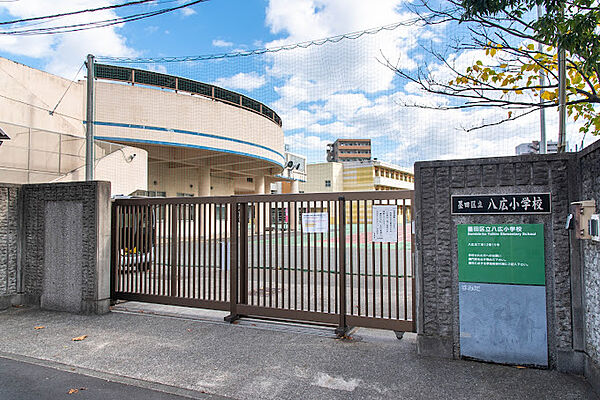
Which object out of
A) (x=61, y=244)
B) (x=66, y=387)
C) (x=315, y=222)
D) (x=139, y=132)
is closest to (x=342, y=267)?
(x=315, y=222)

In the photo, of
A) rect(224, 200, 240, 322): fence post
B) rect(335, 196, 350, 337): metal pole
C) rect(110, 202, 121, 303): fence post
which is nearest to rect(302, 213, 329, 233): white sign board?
rect(335, 196, 350, 337): metal pole

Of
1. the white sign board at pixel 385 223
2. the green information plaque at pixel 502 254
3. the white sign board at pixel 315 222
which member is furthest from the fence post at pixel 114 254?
the green information plaque at pixel 502 254

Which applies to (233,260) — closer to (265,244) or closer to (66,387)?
(265,244)

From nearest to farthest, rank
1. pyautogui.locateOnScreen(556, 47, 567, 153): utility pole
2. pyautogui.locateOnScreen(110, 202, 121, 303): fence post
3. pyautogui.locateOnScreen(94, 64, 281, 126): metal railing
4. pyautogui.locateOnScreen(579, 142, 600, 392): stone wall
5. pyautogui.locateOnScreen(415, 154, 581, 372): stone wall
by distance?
pyautogui.locateOnScreen(579, 142, 600, 392): stone wall
pyautogui.locateOnScreen(415, 154, 581, 372): stone wall
pyautogui.locateOnScreen(556, 47, 567, 153): utility pole
pyautogui.locateOnScreen(110, 202, 121, 303): fence post
pyautogui.locateOnScreen(94, 64, 281, 126): metal railing

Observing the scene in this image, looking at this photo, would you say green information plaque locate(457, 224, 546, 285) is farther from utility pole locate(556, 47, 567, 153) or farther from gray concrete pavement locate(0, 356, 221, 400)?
gray concrete pavement locate(0, 356, 221, 400)

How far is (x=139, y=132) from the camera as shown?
19.0 metres

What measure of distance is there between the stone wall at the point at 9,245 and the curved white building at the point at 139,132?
4244mm

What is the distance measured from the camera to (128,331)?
5.73m

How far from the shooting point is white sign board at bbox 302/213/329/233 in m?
5.69

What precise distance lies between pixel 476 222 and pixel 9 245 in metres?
7.93

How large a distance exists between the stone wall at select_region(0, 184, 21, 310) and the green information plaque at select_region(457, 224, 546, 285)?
7691 mm

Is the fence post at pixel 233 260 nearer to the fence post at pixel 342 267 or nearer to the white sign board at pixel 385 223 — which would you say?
the fence post at pixel 342 267

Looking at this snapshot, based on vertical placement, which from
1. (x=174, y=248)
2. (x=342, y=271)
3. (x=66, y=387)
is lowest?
(x=66, y=387)

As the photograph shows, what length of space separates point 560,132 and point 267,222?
4.17 m
